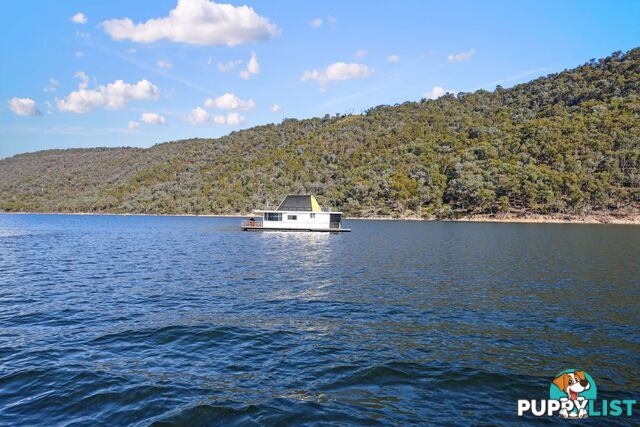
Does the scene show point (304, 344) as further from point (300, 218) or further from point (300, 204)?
point (300, 204)

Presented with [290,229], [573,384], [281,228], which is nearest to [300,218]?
[290,229]

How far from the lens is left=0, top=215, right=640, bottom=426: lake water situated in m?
11.0

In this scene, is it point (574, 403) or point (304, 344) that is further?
point (304, 344)

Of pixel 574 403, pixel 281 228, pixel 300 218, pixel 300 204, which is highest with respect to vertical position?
pixel 300 204

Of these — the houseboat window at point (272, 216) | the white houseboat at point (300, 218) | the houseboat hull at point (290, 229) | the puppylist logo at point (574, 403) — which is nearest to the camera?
the puppylist logo at point (574, 403)

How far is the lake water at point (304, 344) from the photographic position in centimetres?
1102

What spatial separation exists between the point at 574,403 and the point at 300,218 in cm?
7291

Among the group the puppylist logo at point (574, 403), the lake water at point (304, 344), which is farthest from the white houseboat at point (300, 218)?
the puppylist logo at point (574, 403)

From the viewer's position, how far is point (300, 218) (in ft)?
275

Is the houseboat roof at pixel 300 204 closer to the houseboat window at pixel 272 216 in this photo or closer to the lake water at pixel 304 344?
the houseboat window at pixel 272 216

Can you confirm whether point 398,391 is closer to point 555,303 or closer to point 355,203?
point 555,303

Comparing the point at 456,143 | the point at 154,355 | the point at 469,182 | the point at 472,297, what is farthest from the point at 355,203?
the point at 154,355

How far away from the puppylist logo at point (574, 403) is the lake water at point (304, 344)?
0.31 metres

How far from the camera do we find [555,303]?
2289 centimetres
